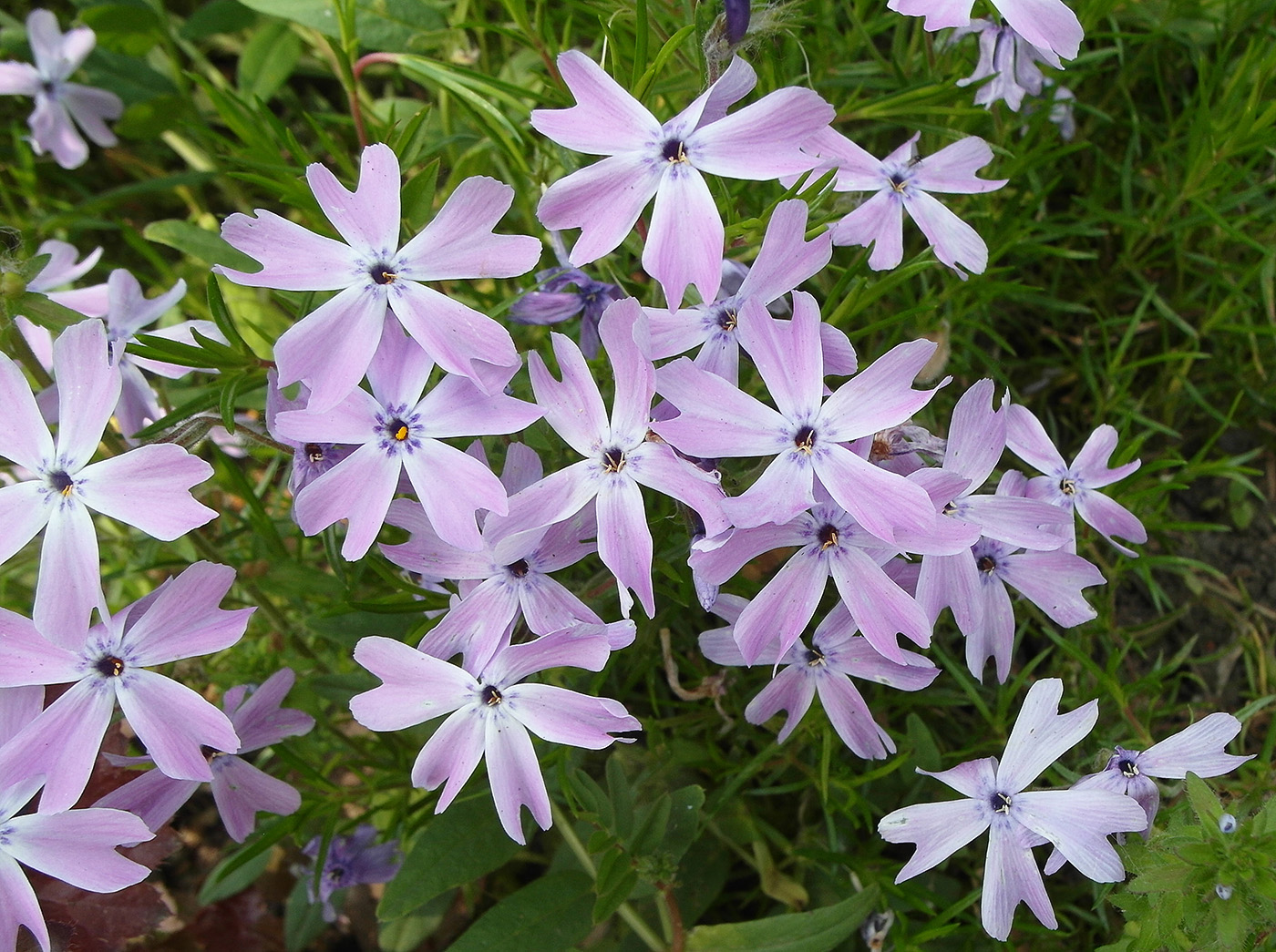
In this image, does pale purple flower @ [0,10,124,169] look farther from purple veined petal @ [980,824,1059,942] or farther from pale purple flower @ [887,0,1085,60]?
purple veined petal @ [980,824,1059,942]

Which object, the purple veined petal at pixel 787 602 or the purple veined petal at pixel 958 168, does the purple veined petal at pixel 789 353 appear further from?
the purple veined petal at pixel 958 168

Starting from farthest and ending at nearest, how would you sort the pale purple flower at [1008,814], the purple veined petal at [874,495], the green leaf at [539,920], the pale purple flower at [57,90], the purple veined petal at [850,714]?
1. the pale purple flower at [57,90]
2. the green leaf at [539,920]
3. the purple veined petal at [850,714]
4. the pale purple flower at [1008,814]
5. the purple veined petal at [874,495]

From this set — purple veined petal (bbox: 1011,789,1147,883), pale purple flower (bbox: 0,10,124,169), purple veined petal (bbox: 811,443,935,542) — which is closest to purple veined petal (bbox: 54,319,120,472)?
purple veined petal (bbox: 811,443,935,542)

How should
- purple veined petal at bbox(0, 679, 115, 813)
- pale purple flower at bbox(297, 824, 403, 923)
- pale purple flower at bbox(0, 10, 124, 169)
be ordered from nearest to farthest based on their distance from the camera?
1. purple veined petal at bbox(0, 679, 115, 813)
2. pale purple flower at bbox(297, 824, 403, 923)
3. pale purple flower at bbox(0, 10, 124, 169)

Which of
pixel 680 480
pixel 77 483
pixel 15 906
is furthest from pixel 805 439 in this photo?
pixel 15 906

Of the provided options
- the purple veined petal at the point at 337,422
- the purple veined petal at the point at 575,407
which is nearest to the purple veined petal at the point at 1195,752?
the purple veined petal at the point at 575,407

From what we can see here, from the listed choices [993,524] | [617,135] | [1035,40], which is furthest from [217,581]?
[1035,40]

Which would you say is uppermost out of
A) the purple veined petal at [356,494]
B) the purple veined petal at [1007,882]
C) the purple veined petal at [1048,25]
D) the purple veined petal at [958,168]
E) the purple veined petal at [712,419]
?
the purple veined petal at [958,168]
